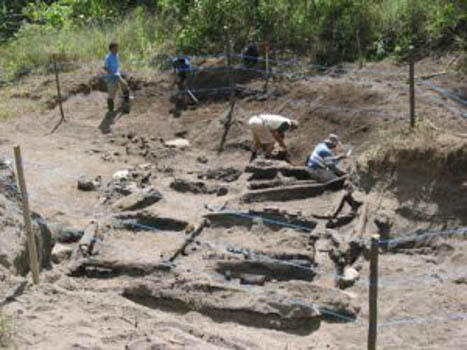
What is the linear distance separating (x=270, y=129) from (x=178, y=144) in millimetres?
2403

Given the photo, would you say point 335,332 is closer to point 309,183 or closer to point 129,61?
point 309,183

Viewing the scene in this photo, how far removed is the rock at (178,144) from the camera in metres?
13.8

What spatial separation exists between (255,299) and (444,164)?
12.5 ft

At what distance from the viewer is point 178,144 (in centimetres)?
1388

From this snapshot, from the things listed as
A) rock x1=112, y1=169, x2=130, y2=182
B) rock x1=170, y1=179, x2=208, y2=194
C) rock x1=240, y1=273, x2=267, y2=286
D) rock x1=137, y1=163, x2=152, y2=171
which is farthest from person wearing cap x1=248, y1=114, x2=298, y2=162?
rock x1=240, y1=273, x2=267, y2=286

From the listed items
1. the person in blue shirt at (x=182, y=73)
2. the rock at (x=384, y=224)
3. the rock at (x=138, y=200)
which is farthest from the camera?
the person in blue shirt at (x=182, y=73)

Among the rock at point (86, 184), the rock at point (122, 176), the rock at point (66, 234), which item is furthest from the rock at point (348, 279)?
the rock at point (86, 184)

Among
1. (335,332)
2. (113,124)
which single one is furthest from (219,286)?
(113,124)

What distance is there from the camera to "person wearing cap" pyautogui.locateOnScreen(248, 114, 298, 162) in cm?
1215

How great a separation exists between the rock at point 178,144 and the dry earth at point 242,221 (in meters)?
0.12

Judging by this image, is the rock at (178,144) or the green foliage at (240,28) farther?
the green foliage at (240,28)

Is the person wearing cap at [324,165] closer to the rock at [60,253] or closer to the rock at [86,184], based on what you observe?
the rock at [86,184]

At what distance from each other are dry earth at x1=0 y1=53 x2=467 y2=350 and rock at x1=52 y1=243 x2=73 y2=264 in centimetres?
6

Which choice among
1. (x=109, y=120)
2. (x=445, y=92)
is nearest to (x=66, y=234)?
(x=109, y=120)
